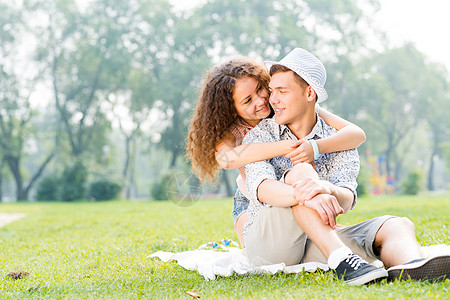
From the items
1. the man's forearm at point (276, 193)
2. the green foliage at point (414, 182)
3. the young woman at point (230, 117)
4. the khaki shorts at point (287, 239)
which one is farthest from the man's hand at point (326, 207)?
the green foliage at point (414, 182)

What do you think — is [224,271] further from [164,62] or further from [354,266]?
[164,62]

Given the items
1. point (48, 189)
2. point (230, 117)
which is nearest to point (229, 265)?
point (230, 117)

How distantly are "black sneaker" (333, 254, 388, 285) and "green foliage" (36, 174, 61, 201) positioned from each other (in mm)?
22457

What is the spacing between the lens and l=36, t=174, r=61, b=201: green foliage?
925 inches

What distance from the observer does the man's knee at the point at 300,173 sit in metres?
2.88

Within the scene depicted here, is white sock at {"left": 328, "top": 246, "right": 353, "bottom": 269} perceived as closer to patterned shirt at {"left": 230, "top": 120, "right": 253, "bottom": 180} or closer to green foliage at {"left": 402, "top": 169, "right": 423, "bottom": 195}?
patterned shirt at {"left": 230, "top": 120, "right": 253, "bottom": 180}

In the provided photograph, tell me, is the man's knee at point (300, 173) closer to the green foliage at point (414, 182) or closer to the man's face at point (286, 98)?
the man's face at point (286, 98)

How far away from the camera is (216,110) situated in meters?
3.48

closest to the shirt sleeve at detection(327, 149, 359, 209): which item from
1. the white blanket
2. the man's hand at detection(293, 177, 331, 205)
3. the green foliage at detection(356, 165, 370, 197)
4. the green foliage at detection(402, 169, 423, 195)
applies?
the man's hand at detection(293, 177, 331, 205)

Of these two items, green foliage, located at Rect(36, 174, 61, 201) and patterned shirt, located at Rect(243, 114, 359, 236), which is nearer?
patterned shirt, located at Rect(243, 114, 359, 236)

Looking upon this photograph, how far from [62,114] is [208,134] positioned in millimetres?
28166

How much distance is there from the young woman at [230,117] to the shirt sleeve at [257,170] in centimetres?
11

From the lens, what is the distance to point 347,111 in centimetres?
3256

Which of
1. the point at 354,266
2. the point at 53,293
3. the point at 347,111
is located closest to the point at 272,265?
the point at 354,266
